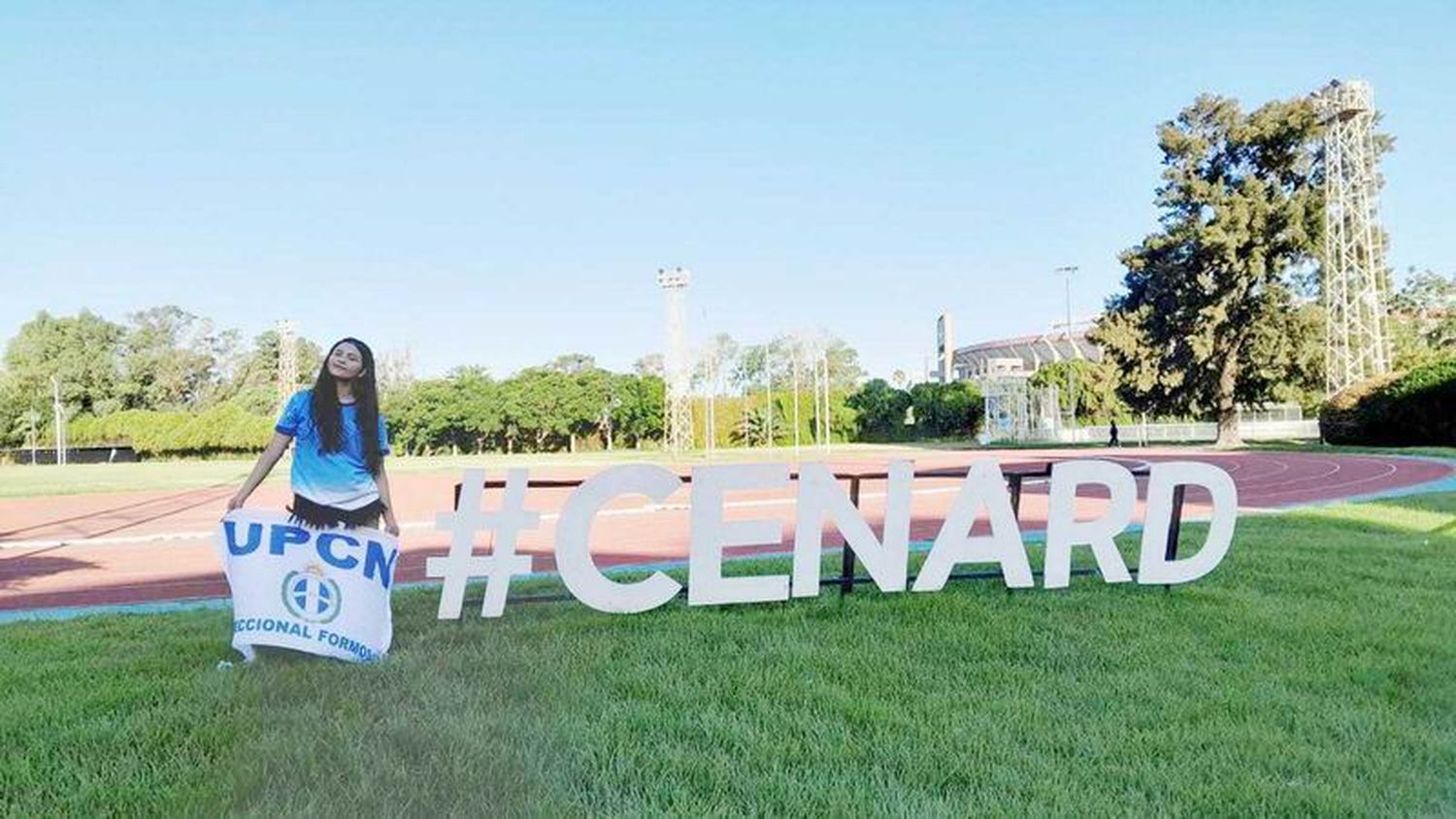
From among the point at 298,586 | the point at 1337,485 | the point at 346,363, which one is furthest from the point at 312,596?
the point at 1337,485

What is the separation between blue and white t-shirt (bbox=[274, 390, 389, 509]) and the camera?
15.6 feet

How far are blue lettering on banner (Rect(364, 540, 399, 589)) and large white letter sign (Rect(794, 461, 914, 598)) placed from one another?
2.30m

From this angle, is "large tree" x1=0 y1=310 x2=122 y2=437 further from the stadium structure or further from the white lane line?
the white lane line

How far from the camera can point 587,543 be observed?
5395 millimetres

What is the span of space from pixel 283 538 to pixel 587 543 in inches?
61.2

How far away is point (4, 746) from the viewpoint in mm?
3576

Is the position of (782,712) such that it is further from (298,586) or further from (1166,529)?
(1166,529)

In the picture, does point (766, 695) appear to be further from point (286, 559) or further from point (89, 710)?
point (89, 710)

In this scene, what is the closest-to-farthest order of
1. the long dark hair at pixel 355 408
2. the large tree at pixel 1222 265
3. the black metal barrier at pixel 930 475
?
the long dark hair at pixel 355 408, the black metal barrier at pixel 930 475, the large tree at pixel 1222 265

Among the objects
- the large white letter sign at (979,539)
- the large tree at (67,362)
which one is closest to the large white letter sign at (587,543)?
the large white letter sign at (979,539)

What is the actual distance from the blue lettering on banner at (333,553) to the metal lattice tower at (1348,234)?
39363 millimetres

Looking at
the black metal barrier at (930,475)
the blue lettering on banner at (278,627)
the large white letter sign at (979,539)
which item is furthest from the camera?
the black metal barrier at (930,475)

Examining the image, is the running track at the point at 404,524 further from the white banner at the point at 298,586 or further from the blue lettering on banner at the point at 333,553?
the blue lettering on banner at the point at 333,553

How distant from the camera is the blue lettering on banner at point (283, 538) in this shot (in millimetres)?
4598
